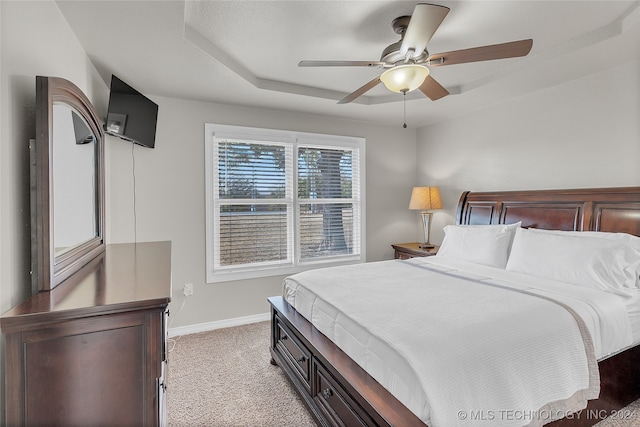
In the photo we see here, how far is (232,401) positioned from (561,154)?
3584 millimetres

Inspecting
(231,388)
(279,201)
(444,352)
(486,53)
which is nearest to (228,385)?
(231,388)

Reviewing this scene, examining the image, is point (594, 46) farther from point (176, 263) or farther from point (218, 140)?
point (176, 263)

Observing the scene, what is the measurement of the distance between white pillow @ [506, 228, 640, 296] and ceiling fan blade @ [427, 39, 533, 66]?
1491mm

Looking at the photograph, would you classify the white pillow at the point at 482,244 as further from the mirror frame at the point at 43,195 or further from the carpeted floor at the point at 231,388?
the mirror frame at the point at 43,195

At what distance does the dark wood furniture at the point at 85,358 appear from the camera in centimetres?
96

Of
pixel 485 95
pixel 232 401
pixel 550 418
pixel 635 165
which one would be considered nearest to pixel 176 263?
pixel 232 401

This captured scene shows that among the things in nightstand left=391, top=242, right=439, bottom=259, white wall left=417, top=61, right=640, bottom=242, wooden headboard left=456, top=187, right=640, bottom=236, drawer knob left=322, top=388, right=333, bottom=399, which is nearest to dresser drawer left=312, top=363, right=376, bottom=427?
drawer knob left=322, top=388, right=333, bottom=399

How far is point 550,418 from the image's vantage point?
1475 mm

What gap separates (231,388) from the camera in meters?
2.40

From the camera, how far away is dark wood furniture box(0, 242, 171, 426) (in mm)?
964

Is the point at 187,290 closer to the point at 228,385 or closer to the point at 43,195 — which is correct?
the point at 228,385

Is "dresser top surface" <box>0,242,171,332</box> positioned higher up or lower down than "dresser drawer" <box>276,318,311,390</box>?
higher up

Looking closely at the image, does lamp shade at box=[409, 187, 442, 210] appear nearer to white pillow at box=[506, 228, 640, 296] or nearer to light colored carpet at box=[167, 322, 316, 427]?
white pillow at box=[506, 228, 640, 296]

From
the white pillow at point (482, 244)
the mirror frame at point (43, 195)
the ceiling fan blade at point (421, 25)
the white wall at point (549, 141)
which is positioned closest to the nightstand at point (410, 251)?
the white pillow at point (482, 244)
